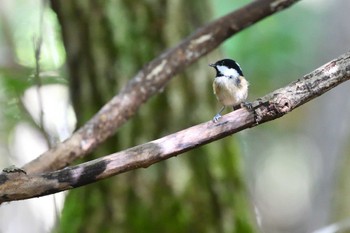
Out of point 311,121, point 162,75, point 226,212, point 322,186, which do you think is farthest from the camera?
point 311,121

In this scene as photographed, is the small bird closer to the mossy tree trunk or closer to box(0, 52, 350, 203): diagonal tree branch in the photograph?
box(0, 52, 350, 203): diagonal tree branch

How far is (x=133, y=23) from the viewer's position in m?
2.53

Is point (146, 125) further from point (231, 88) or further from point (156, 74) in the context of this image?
point (231, 88)

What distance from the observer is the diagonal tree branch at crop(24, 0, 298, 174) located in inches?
84.2

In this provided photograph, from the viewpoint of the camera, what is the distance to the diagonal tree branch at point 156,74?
2139 millimetres

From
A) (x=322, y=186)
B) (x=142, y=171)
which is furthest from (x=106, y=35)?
(x=322, y=186)

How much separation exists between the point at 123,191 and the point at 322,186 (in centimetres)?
284

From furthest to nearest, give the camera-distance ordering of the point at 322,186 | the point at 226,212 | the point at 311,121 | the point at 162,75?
the point at 311,121
the point at 322,186
the point at 226,212
the point at 162,75

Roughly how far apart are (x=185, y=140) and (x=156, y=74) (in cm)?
96

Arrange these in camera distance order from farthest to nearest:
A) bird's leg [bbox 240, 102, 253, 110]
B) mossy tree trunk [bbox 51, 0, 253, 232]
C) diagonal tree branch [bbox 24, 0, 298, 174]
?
mossy tree trunk [bbox 51, 0, 253, 232]
diagonal tree branch [bbox 24, 0, 298, 174]
bird's leg [bbox 240, 102, 253, 110]

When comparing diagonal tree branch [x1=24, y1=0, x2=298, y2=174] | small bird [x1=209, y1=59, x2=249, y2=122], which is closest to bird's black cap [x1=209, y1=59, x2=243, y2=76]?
small bird [x1=209, y1=59, x2=249, y2=122]

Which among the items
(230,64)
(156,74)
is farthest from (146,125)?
(230,64)

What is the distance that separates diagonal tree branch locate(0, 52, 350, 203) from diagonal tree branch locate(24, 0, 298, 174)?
2.27 ft

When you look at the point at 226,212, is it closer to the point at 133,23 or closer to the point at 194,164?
the point at 194,164
